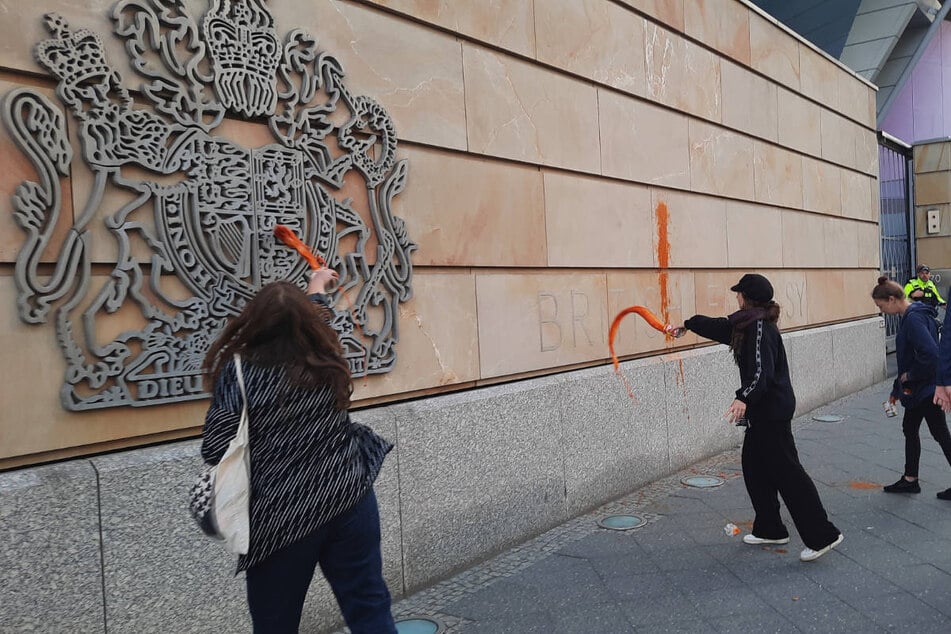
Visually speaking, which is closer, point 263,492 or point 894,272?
point 263,492

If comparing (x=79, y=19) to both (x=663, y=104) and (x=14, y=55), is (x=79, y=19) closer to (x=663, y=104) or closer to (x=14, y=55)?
(x=14, y=55)

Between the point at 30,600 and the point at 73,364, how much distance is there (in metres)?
0.87

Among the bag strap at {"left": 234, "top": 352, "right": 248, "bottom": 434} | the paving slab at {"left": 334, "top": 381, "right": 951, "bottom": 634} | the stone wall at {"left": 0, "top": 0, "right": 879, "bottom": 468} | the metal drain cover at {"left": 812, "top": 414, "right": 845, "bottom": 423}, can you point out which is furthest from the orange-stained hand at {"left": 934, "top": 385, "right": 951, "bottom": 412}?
the metal drain cover at {"left": 812, "top": 414, "right": 845, "bottom": 423}

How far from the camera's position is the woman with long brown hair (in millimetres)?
2320

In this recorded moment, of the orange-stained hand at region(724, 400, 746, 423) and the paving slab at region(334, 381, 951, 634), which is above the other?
the orange-stained hand at region(724, 400, 746, 423)

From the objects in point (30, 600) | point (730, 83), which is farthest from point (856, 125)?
point (30, 600)

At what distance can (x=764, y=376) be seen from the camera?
4379 millimetres

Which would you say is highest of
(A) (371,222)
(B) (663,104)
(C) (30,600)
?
(B) (663,104)

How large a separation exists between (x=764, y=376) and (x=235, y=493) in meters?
3.21

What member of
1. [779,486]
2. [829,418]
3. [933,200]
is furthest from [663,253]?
[933,200]

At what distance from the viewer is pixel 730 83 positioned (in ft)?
25.5

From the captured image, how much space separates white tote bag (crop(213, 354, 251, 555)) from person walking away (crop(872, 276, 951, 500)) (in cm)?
475

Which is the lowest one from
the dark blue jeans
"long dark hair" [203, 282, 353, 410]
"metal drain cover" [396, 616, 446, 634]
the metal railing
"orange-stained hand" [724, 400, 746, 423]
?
"metal drain cover" [396, 616, 446, 634]

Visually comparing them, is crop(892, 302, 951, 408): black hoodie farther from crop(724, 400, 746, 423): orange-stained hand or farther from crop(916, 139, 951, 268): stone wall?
crop(916, 139, 951, 268): stone wall
